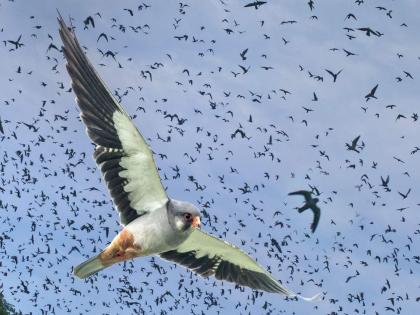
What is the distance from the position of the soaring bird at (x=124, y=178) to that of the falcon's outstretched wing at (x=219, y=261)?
192 centimetres

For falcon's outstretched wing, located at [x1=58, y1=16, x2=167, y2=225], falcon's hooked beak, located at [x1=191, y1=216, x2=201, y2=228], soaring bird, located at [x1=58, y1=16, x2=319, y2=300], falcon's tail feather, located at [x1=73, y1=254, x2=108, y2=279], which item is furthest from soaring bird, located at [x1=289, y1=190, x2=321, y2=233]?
falcon's tail feather, located at [x1=73, y1=254, x2=108, y2=279]

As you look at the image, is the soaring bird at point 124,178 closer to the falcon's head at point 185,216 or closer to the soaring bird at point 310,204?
the falcon's head at point 185,216

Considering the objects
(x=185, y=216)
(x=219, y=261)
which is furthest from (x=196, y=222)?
(x=219, y=261)

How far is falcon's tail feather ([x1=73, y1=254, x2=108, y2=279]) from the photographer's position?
58.4 ft

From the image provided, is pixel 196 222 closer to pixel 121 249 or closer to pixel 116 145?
pixel 121 249

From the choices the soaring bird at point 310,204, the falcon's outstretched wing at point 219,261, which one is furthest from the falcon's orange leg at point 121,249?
the soaring bird at point 310,204

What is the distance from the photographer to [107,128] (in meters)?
17.8

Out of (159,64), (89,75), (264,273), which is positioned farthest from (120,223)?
(159,64)

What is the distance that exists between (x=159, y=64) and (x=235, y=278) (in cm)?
2575

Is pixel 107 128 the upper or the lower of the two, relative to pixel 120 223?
upper

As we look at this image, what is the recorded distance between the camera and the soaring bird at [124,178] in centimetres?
1700

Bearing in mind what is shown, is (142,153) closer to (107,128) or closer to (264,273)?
(107,128)

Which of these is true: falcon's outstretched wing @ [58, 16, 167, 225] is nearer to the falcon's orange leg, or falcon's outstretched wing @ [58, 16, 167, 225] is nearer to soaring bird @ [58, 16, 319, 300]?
soaring bird @ [58, 16, 319, 300]

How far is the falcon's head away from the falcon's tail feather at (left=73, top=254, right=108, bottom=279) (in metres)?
2.19
